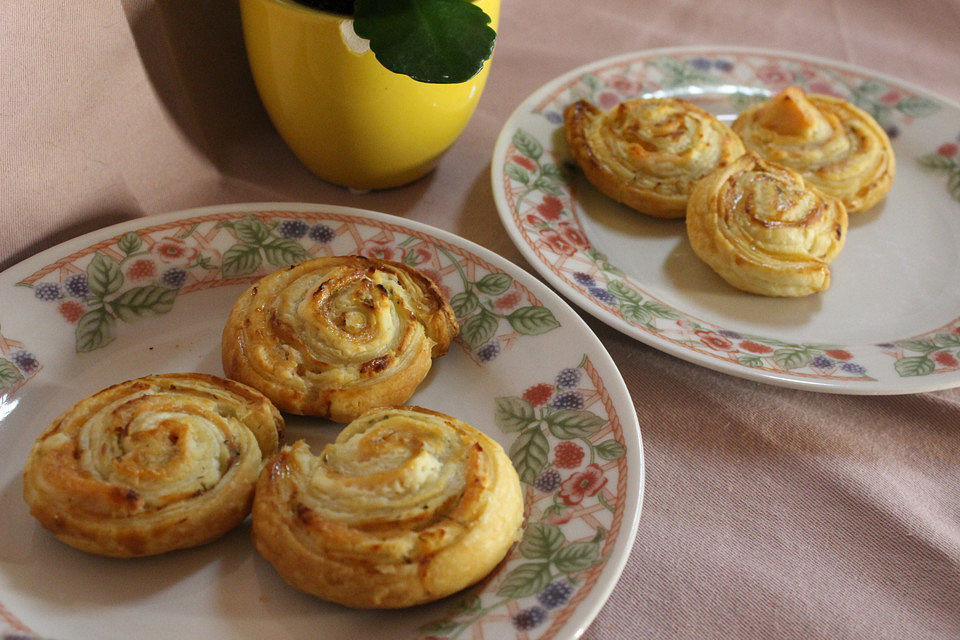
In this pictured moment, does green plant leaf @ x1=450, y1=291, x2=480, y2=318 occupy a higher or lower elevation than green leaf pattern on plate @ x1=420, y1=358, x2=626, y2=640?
higher

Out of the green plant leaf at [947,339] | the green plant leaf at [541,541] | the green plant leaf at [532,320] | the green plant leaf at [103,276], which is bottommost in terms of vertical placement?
the green plant leaf at [947,339]

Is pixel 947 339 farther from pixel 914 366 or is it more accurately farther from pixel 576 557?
pixel 576 557

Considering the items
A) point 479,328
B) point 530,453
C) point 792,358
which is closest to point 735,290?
point 792,358

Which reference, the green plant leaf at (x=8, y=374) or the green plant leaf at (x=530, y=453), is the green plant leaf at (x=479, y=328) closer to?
the green plant leaf at (x=530, y=453)

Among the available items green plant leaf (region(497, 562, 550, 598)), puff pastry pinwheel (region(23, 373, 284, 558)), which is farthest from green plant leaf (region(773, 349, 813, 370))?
puff pastry pinwheel (region(23, 373, 284, 558))

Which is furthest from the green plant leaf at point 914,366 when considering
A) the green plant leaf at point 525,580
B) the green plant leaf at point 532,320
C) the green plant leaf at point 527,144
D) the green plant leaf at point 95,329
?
the green plant leaf at point 95,329

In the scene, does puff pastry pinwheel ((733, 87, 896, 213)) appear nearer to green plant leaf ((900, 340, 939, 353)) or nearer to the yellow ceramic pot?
green plant leaf ((900, 340, 939, 353))
